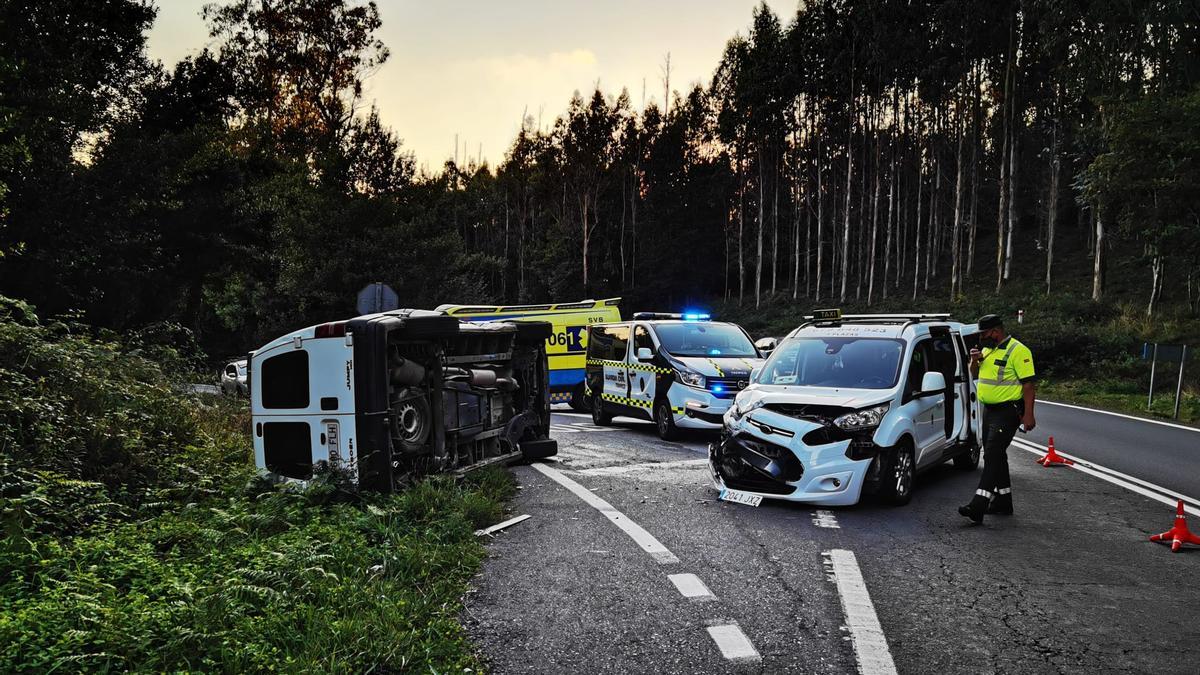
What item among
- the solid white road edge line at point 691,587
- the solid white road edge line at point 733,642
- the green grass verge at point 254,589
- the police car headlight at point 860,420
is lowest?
the solid white road edge line at point 691,587

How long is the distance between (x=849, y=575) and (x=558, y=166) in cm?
5586

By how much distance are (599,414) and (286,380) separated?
7952 millimetres

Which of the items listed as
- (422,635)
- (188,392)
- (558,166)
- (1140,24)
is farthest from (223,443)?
(558,166)

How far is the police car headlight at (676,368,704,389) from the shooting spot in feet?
37.9

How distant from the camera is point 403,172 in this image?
30516mm

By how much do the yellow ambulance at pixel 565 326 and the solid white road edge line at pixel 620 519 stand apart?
7.34m

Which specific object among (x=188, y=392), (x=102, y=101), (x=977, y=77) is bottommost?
(x=188, y=392)

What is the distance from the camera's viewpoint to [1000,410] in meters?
7.05

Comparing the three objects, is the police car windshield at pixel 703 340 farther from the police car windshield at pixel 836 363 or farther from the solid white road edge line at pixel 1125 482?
the solid white road edge line at pixel 1125 482

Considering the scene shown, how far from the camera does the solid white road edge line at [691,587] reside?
4.88m

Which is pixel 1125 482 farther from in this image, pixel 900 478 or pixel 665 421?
pixel 665 421

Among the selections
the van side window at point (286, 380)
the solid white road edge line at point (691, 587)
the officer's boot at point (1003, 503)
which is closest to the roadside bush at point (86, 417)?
the van side window at point (286, 380)

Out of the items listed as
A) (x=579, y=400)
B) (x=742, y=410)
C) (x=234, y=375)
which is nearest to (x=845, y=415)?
(x=742, y=410)

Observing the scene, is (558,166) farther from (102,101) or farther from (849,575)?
(849,575)
